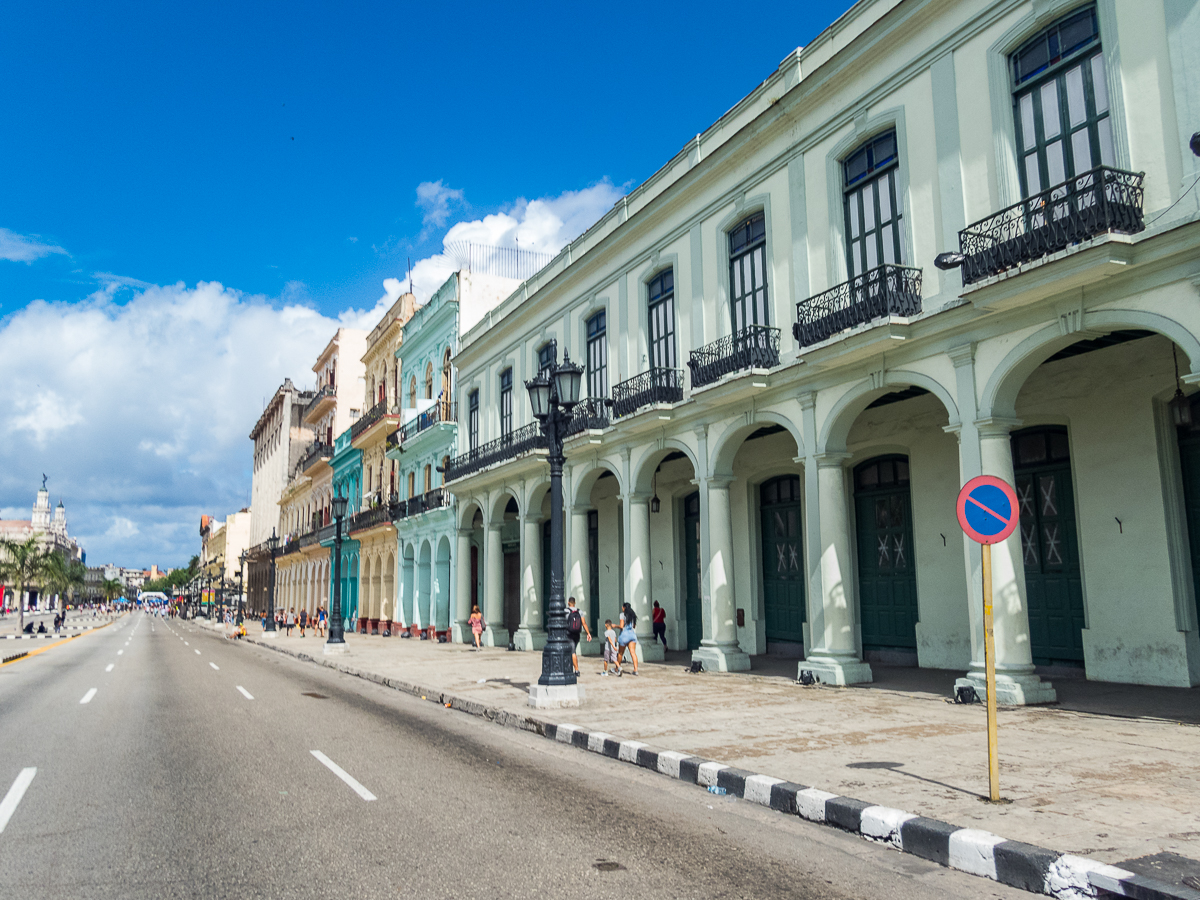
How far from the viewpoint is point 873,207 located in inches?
557

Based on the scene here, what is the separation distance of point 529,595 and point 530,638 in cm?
121

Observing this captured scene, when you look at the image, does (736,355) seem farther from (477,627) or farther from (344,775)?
(477,627)

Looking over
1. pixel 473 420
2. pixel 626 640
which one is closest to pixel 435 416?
pixel 473 420

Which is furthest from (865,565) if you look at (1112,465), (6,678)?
(6,678)

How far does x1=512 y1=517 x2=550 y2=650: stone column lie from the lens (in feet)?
81.7

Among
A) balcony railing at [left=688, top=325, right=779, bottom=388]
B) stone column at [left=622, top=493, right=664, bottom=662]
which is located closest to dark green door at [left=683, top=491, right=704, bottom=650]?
stone column at [left=622, top=493, right=664, bottom=662]

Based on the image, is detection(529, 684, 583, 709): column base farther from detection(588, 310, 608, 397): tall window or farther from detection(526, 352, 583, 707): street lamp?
detection(588, 310, 608, 397): tall window

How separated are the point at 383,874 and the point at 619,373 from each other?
16.6 metres

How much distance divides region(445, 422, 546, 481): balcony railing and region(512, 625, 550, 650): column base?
496cm

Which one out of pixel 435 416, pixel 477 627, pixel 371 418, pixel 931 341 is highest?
pixel 371 418

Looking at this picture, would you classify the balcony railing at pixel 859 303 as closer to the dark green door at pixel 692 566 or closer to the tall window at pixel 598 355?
the tall window at pixel 598 355

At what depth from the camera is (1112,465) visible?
12.8 m

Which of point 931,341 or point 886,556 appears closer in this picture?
point 931,341

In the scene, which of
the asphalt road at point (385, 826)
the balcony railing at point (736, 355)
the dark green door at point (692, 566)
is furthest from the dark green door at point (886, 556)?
the asphalt road at point (385, 826)
